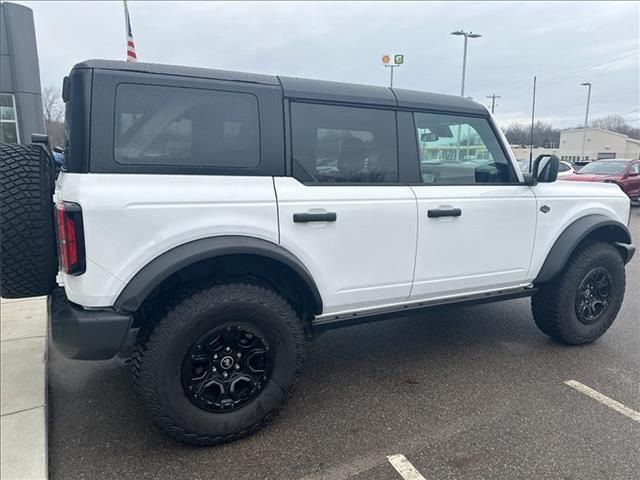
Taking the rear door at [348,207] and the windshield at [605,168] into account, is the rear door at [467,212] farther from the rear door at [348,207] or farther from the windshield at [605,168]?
the windshield at [605,168]

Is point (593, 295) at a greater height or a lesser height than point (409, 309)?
lesser

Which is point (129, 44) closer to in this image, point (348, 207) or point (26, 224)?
point (26, 224)

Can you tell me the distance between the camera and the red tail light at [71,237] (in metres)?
2.04

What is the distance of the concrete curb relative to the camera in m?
2.19

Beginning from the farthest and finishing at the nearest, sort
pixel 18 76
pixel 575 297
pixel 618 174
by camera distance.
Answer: pixel 618 174 → pixel 18 76 → pixel 575 297

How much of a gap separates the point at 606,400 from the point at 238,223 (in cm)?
272

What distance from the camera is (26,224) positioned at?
7.24 feet

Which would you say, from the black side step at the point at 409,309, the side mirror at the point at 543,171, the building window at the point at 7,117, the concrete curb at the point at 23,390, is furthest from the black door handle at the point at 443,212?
the building window at the point at 7,117

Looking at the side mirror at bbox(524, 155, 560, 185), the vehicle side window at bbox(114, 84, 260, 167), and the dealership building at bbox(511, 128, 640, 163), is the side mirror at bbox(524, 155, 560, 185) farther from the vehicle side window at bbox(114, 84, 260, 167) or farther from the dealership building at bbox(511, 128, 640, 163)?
the dealership building at bbox(511, 128, 640, 163)

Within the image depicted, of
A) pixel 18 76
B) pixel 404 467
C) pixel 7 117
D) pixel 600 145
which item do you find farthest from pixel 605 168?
pixel 600 145

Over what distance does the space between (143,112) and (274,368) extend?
1.57m

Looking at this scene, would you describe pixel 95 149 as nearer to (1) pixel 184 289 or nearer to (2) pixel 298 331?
(1) pixel 184 289

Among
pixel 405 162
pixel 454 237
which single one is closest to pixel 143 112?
pixel 405 162

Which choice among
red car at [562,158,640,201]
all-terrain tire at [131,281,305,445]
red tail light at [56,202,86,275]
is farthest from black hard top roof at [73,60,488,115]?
red car at [562,158,640,201]
